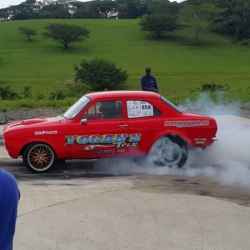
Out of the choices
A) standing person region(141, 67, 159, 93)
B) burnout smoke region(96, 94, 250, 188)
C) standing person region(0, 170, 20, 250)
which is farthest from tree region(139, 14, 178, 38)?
standing person region(0, 170, 20, 250)

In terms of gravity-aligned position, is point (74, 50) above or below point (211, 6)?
below

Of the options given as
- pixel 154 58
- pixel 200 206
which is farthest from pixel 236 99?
pixel 154 58

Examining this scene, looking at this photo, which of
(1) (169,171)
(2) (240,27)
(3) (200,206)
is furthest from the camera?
(2) (240,27)

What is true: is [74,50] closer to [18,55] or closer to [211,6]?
[18,55]

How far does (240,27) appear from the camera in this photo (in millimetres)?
87250

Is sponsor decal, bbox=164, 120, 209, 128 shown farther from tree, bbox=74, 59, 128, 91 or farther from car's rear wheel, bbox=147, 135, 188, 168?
tree, bbox=74, 59, 128, 91

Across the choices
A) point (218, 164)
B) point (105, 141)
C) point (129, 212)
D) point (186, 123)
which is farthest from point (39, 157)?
point (218, 164)

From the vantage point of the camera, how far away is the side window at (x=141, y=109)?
10281mm

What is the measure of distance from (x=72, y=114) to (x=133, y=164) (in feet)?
5.10

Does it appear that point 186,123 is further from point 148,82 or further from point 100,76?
point 100,76

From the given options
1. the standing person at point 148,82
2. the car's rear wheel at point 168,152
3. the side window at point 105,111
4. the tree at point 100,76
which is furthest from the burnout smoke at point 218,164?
the tree at point 100,76

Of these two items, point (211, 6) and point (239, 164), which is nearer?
point (239, 164)

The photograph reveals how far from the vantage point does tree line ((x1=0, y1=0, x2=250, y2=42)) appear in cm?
8806

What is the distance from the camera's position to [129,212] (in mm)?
7195
